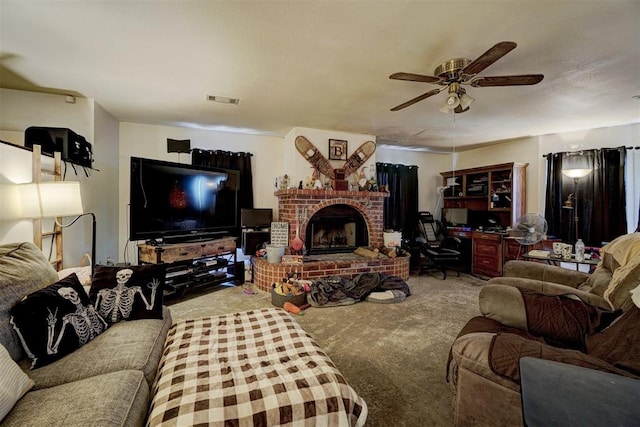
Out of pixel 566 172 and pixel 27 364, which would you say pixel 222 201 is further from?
pixel 566 172

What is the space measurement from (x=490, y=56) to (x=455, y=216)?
4.01m

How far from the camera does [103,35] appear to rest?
1804 millimetres

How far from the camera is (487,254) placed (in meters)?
4.26

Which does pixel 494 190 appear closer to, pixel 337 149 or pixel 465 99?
pixel 337 149

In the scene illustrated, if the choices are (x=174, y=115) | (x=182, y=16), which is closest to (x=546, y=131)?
(x=182, y=16)

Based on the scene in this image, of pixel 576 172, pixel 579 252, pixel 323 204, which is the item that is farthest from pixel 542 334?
pixel 576 172

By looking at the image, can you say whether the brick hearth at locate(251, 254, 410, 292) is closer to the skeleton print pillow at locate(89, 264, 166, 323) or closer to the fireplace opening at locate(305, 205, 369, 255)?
the fireplace opening at locate(305, 205, 369, 255)

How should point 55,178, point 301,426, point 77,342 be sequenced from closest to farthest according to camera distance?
point 301,426 → point 77,342 → point 55,178

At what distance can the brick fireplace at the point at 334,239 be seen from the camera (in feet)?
11.6

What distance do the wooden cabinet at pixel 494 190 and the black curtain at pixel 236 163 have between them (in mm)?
3834

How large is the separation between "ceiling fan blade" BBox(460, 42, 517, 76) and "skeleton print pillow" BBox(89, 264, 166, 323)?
252cm

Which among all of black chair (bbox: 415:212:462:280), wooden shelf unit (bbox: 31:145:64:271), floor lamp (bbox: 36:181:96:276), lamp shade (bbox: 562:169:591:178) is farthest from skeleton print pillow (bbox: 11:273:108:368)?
lamp shade (bbox: 562:169:591:178)

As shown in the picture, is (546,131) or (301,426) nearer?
(301,426)

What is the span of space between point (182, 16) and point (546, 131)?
4.90 m
